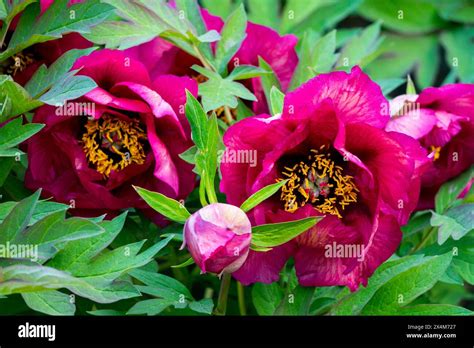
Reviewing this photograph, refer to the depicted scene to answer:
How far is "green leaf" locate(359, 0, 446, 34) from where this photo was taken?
1023 mm

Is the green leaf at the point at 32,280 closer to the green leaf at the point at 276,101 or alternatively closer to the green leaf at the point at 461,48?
the green leaf at the point at 276,101

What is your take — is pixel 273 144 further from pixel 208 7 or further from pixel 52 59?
pixel 208 7

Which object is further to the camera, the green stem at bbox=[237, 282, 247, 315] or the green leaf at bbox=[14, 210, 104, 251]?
the green stem at bbox=[237, 282, 247, 315]

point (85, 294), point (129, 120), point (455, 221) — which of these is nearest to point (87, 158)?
point (129, 120)

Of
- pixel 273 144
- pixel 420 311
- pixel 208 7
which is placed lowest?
pixel 420 311

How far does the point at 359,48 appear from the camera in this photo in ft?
2.30

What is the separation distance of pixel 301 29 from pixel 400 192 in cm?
29

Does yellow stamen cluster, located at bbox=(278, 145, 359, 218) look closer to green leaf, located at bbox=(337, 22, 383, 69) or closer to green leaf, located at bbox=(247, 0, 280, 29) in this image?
green leaf, located at bbox=(337, 22, 383, 69)

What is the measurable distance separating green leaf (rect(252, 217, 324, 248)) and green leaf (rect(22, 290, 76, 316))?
A: 0.36ft

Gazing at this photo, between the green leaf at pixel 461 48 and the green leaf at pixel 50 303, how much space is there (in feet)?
2.01

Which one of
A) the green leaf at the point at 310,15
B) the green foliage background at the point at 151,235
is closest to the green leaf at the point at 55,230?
the green foliage background at the point at 151,235

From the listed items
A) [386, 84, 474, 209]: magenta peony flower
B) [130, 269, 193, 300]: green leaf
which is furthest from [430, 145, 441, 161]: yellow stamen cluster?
[130, 269, 193, 300]: green leaf

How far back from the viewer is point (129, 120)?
58cm

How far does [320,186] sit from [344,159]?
0.08 feet
